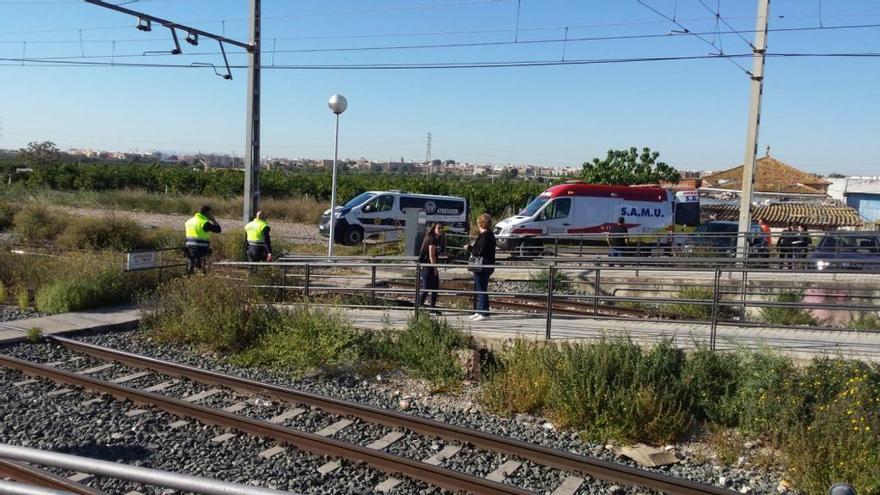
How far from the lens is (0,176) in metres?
58.0

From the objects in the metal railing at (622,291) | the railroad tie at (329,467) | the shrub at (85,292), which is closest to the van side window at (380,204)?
the metal railing at (622,291)

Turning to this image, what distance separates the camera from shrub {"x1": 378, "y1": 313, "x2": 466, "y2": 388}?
9914 mm

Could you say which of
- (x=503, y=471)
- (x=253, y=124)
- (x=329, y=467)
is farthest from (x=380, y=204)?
(x=503, y=471)

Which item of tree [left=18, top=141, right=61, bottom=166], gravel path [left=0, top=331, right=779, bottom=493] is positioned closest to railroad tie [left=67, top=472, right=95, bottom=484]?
gravel path [left=0, top=331, right=779, bottom=493]

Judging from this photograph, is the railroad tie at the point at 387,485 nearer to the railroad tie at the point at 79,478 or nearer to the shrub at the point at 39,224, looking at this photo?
the railroad tie at the point at 79,478

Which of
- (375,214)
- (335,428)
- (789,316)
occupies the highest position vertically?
(375,214)

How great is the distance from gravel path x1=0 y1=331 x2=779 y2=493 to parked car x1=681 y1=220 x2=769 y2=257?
9.54m

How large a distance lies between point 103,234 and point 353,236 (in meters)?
8.91

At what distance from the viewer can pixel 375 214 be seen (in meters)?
29.3

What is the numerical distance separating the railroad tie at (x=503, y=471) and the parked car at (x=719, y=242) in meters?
10.7

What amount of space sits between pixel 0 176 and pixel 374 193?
137ft

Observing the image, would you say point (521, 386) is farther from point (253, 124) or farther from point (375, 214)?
point (375, 214)

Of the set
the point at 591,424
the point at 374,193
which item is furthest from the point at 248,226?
the point at 374,193

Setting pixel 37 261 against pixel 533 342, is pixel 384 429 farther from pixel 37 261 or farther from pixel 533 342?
pixel 37 261
